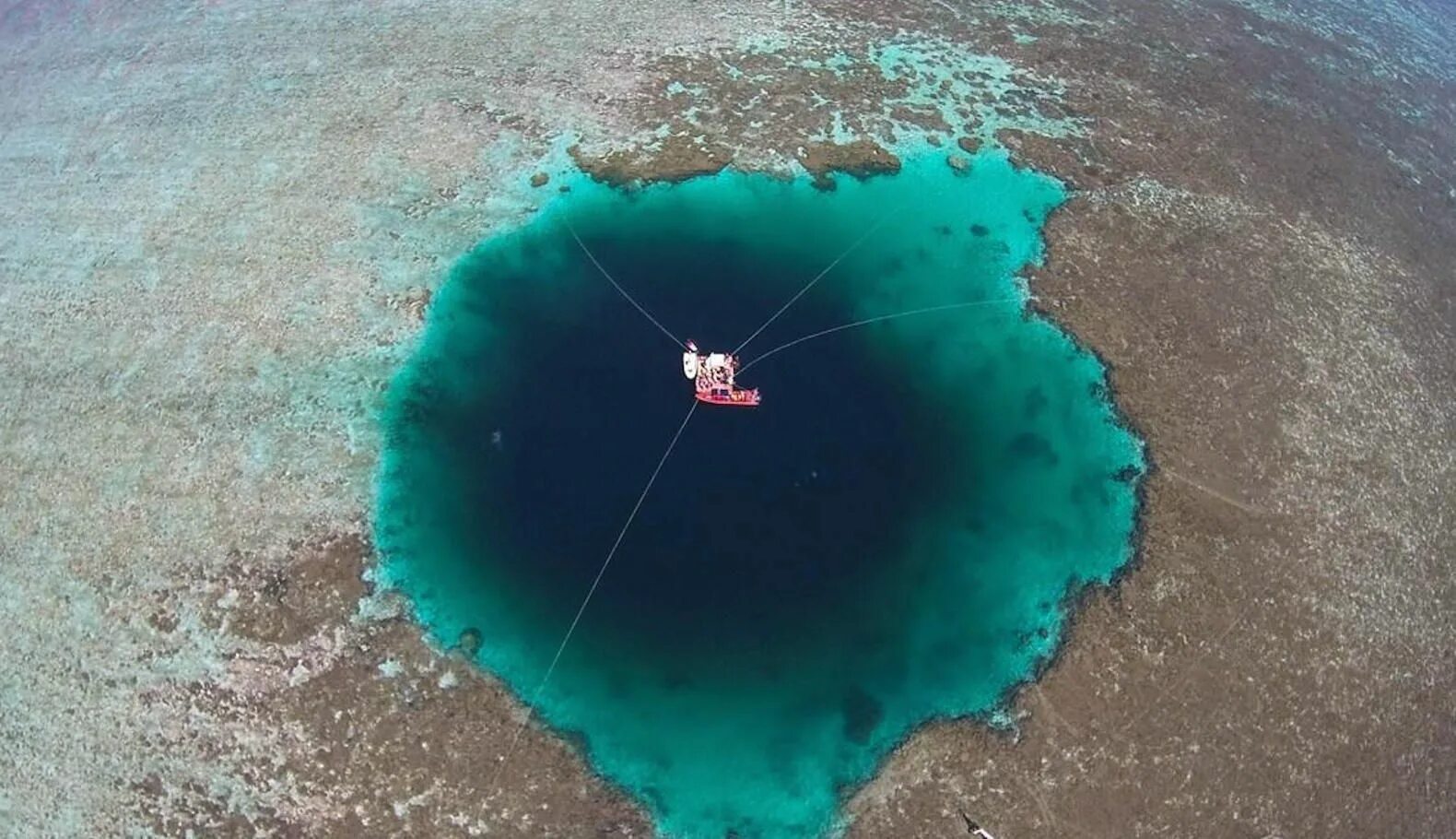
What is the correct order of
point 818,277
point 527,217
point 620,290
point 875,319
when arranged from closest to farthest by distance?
point 620,290
point 875,319
point 818,277
point 527,217

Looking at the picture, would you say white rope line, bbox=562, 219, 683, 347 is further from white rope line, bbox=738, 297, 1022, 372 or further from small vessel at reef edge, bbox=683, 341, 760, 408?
white rope line, bbox=738, 297, 1022, 372

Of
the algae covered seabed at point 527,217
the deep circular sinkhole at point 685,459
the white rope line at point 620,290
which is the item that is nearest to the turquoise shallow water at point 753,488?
the deep circular sinkhole at point 685,459

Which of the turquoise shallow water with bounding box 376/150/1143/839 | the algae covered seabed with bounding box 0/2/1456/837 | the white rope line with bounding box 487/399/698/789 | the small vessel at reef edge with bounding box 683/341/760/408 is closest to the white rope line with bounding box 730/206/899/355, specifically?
the turquoise shallow water with bounding box 376/150/1143/839

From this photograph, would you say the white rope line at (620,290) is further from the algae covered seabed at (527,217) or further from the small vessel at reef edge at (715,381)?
the algae covered seabed at (527,217)

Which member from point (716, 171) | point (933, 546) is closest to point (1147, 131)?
point (716, 171)

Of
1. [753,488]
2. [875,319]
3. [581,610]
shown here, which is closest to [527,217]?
[875,319]

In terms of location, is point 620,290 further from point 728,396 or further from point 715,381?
point 728,396

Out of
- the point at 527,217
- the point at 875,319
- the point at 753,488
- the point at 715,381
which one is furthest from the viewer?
the point at 527,217

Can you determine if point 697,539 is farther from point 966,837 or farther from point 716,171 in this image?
point 716,171

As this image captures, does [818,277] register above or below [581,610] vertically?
above
